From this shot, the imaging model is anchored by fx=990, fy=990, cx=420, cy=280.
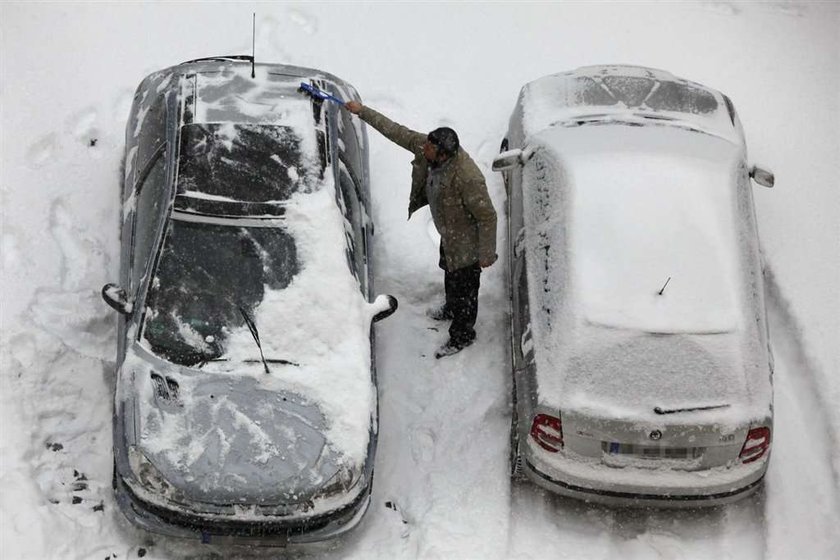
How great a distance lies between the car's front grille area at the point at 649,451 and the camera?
5.81 meters

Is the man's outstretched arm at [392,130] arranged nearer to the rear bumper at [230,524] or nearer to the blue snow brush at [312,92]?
the blue snow brush at [312,92]

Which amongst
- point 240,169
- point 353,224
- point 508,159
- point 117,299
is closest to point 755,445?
point 508,159

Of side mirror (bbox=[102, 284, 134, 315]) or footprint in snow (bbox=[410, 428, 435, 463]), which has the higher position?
side mirror (bbox=[102, 284, 134, 315])

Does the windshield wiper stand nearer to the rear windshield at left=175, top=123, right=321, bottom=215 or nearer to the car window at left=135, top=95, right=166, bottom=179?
the rear windshield at left=175, top=123, right=321, bottom=215

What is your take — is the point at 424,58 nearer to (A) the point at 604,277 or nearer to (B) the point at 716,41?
(B) the point at 716,41

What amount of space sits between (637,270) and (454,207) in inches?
49.0

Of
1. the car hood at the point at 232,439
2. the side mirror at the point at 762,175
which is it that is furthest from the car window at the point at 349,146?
the side mirror at the point at 762,175

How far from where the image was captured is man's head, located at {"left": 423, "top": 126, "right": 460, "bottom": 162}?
617 centimetres

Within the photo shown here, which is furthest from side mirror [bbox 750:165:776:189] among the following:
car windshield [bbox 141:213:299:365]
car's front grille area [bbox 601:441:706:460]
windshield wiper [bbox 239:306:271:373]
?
windshield wiper [bbox 239:306:271:373]

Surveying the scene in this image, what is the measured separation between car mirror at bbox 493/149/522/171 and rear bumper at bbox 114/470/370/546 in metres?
2.68

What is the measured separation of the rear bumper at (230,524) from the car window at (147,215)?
1.38 m

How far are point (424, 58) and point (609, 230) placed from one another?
3.64 metres

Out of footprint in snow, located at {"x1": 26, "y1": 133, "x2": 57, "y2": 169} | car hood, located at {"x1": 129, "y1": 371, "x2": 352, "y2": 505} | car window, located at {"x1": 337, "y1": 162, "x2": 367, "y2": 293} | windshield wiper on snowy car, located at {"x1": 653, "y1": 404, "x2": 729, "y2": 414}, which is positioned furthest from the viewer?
footprint in snow, located at {"x1": 26, "y1": 133, "x2": 57, "y2": 169}

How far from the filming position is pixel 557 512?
644cm
